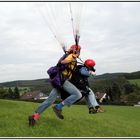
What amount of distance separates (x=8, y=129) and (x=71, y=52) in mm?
2829

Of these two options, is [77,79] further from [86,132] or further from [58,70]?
[86,132]

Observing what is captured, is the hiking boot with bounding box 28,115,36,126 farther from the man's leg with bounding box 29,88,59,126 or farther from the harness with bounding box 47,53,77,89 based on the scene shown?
the harness with bounding box 47,53,77,89

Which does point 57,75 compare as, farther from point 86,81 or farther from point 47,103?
point 47,103

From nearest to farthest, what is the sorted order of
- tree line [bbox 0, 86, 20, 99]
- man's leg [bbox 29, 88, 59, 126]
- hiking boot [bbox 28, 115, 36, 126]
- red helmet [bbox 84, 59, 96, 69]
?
red helmet [bbox 84, 59, 96, 69], man's leg [bbox 29, 88, 59, 126], hiking boot [bbox 28, 115, 36, 126], tree line [bbox 0, 86, 20, 99]

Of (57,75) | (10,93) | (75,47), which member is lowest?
(10,93)

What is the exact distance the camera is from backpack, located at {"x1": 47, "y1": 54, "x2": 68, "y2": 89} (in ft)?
28.5

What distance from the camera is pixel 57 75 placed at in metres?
8.72

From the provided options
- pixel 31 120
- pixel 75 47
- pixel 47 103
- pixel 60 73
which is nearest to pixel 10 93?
pixel 31 120

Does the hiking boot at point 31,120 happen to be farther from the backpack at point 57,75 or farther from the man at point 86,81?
the man at point 86,81

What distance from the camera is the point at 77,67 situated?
28.1 feet

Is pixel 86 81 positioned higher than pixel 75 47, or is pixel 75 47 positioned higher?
pixel 75 47

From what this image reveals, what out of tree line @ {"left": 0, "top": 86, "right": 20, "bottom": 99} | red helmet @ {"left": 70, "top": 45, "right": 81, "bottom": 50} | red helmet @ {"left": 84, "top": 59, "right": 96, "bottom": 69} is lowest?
tree line @ {"left": 0, "top": 86, "right": 20, "bottom": 99}

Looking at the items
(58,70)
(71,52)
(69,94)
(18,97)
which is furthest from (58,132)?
(18,97)

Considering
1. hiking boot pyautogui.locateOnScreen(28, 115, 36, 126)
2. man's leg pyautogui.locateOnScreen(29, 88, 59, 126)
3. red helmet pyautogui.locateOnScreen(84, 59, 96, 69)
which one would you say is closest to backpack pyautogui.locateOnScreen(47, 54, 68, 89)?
man's leg pyautogui.locateOnScreen(29, 88, 59, 126)
